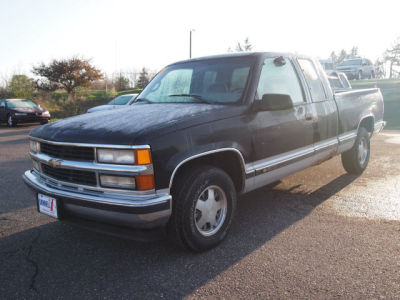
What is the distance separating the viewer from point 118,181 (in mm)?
2730

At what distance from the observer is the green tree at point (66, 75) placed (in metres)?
28.5

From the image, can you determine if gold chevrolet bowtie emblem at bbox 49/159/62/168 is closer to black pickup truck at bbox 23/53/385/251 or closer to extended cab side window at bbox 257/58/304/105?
black pickup truck at bbox 23/53/385/251

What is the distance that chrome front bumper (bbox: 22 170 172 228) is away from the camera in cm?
264

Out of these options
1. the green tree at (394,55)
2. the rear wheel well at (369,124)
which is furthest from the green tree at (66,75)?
the green tree at (394,55)

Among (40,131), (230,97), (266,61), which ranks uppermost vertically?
(266,61)

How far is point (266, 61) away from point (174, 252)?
2.24 meters

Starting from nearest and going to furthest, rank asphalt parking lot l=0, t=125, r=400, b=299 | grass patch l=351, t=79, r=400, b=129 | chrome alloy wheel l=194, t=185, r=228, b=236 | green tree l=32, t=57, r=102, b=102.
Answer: asphalt parking lot l=0, t=125, r=400, b=299
chrome alloy wheel l=194, t=185, r=228, b=236
grass patch l=351, t=79, r=400, b=129
green tree l=32, t=57, r=102, b=102

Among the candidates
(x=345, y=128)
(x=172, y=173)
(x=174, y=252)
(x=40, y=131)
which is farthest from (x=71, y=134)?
(x=345, y=128)

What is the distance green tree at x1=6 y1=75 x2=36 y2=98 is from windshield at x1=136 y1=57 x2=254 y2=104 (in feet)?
78.7

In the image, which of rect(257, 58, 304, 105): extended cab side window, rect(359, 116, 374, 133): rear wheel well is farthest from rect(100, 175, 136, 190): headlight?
rect(359, 116, 374, 133): rear wheel well

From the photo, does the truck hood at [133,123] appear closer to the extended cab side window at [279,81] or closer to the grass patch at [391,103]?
the extended cab side window at [279,81]

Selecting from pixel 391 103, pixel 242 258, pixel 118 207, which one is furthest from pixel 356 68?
pixel 118 207

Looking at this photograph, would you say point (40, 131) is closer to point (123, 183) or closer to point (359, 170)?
point (123, 183)

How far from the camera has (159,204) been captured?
269 centimetres
